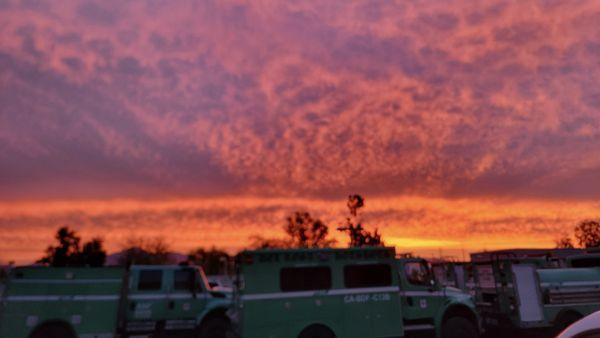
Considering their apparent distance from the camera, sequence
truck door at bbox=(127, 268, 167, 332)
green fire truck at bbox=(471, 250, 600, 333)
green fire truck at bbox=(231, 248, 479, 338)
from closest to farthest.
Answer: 1. green fire truck at bbox=(231, 248, 479, 338)
2. truck door at bbox=(127, 268, 167, 332)
3. green fire truck at bbox=(471, 250, 600, 333)

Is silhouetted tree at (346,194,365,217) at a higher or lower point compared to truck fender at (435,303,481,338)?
→ higher

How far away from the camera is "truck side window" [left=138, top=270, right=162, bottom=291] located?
13938mm

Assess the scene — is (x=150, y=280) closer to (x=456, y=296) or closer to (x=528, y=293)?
(x=456, y=296)

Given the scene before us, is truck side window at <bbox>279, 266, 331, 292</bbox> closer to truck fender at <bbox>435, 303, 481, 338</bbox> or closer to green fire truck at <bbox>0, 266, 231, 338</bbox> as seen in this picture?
green fire truck at <bbox>0, 266, 231, 338</bbox>

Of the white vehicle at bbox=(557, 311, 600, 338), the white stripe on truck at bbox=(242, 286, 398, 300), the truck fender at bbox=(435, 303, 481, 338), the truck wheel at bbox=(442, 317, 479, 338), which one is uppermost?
the white stripe on truck at bbox=(242, 286, 398, 300)

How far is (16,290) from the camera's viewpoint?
12953mm

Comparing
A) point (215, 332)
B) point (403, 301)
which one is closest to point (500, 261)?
point (403, 301)

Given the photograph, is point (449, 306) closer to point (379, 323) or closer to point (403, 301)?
point (403, 301)

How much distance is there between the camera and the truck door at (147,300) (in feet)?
44.7

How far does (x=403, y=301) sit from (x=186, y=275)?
6.71m

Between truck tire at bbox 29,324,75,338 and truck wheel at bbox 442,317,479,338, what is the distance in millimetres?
10677

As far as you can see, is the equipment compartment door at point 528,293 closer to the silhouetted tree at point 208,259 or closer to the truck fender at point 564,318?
the truck fender at point 564,318

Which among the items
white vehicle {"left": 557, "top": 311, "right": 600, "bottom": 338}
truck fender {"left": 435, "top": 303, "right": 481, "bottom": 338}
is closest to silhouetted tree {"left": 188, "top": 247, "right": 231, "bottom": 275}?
truck fender {"left": 435, "top": 303, "right": 481, "bottom": 338}

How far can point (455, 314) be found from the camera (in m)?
13.3
